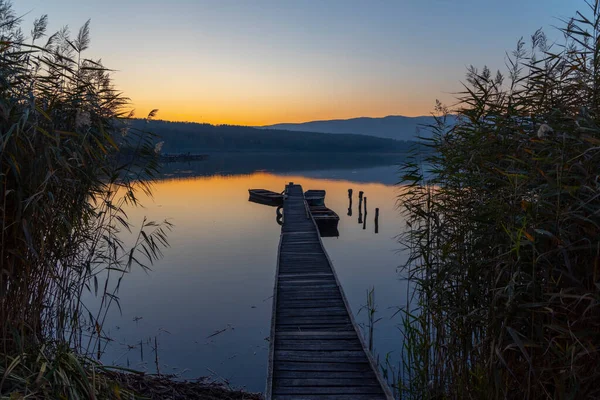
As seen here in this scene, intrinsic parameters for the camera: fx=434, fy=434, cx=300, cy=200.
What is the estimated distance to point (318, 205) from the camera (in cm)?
2700

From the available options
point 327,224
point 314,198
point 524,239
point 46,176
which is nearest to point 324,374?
point 524,239

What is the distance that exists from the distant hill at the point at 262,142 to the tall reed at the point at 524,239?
13341 cm

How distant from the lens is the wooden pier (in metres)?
5.24

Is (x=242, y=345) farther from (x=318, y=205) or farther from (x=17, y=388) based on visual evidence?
(x=318, y=205)

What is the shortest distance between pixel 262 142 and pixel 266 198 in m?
128

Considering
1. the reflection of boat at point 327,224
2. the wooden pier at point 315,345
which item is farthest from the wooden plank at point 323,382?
the reflection of boat at point 327,224

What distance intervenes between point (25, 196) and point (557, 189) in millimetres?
4350

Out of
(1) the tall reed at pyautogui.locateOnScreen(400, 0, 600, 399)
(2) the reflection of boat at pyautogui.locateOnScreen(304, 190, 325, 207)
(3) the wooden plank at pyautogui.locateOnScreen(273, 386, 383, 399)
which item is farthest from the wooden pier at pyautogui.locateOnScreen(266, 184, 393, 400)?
(2) the reflection of boat at pyautogui.locateOnScreen(304, 190, 325, 207)

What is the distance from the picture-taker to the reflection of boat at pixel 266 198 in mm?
29266

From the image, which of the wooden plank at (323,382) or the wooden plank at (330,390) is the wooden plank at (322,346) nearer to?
the wooden plank at (323,382)

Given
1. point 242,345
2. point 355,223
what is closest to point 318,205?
point 355,223

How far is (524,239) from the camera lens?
351 centimetres

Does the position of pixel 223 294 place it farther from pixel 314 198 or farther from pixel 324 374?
pixel 314 198

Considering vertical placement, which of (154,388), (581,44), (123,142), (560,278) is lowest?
(154,388)
